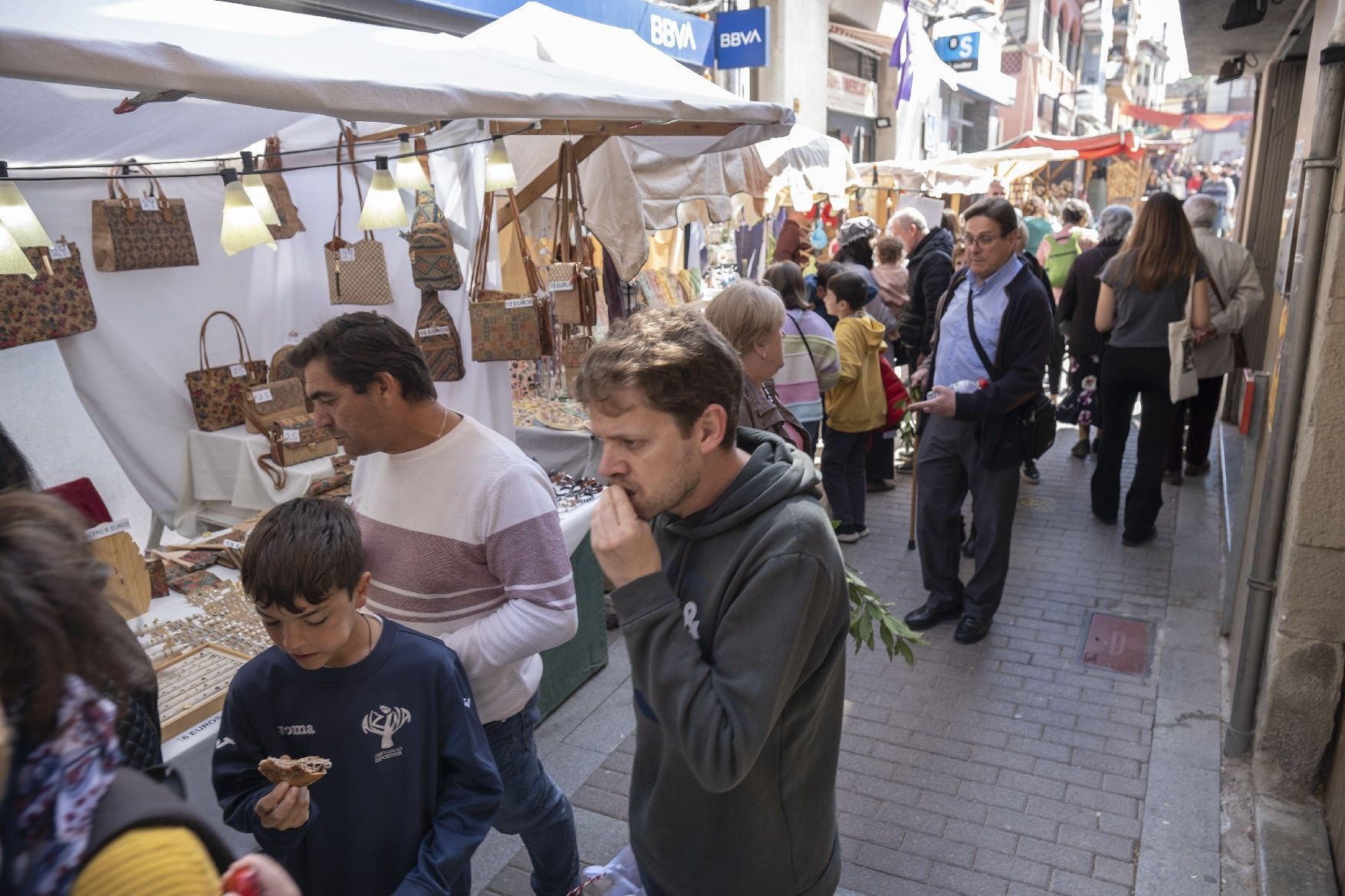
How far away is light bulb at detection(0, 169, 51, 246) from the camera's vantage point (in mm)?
3238

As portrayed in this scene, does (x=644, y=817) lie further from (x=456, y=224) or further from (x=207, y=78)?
(x=456, y=224)

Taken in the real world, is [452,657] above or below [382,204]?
below

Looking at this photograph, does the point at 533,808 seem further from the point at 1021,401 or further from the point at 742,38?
the point at 742,38

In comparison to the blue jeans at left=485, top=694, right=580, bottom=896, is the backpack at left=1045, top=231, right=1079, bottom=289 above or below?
above

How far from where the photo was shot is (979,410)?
427 centimetres

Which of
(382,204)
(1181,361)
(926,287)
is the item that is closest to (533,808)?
(382,204)

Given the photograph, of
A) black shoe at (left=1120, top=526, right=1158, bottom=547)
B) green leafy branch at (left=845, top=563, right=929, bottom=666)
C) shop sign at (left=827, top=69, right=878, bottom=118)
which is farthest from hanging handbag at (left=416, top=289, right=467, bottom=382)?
shop sign at (left=827, top=69, right=878, bottom=118)

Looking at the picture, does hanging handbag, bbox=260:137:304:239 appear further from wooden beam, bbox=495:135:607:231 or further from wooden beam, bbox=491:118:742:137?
wooden beam, bbox=491:118:742:137

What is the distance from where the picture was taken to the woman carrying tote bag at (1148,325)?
5445 mm

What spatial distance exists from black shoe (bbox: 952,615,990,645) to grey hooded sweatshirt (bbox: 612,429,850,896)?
3099mm

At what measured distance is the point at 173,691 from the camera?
279 cm

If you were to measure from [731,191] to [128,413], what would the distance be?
3.84 m

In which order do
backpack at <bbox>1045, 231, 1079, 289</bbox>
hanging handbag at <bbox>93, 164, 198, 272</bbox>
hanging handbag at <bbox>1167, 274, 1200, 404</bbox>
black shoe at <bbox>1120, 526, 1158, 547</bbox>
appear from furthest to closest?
backpack at <bbox>1045, 231, 1079, 289</bbox>, black shoe at <bbox>1120, 526, 1158, 547</bbox>, hanging handbag at <bbox>1167, 274, 1200, 404</bbox>, hanging handbag at <bbox>93, 164, 198, 272</bbox>

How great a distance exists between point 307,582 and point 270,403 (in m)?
3.58
